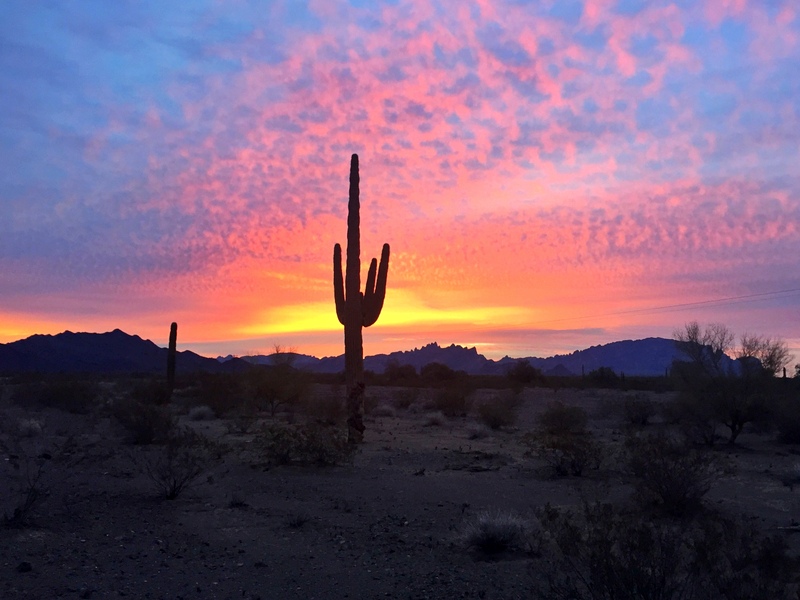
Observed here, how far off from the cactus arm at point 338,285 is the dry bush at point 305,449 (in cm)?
546

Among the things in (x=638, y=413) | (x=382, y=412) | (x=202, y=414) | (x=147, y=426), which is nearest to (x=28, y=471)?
(x=147, y=426)

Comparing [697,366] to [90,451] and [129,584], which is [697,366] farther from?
[129,584]

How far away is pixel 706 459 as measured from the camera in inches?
481

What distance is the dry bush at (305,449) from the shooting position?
55.5 feet

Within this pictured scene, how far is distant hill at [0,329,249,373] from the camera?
114 meters

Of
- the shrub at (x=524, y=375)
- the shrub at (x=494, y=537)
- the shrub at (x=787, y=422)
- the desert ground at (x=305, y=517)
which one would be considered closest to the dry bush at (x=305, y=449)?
the desert ground at (x=305, y=517)

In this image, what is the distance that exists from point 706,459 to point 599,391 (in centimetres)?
4361

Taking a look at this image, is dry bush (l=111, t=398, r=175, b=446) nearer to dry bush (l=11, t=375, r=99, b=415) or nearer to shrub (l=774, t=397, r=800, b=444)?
dry bush (l=11, t=375, r=99, b=415)

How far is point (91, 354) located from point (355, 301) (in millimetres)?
120046

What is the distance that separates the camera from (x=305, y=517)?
447 inches

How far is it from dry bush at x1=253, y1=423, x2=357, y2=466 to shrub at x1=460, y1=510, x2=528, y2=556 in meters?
7.88

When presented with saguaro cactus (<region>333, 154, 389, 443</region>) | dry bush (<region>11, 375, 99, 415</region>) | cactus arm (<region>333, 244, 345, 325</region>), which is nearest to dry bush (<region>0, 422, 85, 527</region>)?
saguaro cactus (<region>333, 154, 389, 443</region>)

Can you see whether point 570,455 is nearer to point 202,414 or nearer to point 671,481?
point 671,481

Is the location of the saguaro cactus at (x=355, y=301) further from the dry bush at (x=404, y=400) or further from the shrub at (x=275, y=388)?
A: the dry bush at (x=404, y=400)
